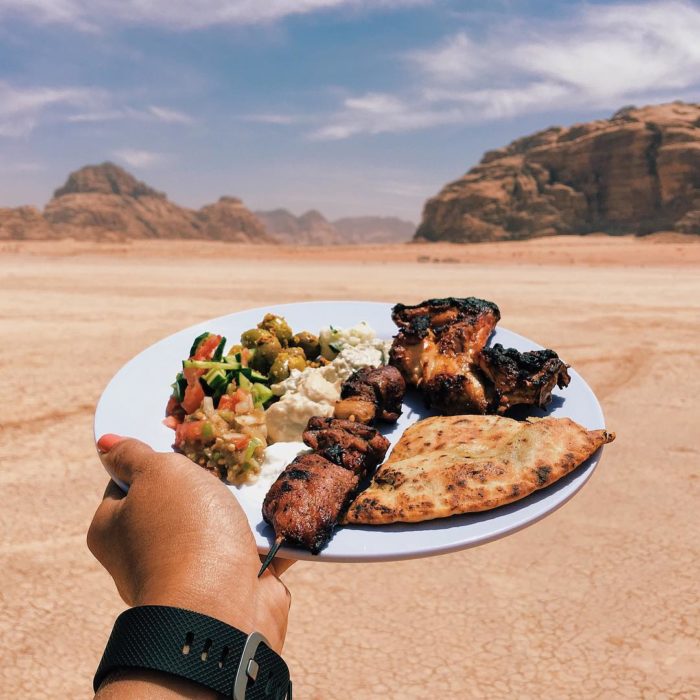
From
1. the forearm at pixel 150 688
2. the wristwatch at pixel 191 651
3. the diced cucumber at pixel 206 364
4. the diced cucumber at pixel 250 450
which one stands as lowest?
the forearm at pixel 150 688

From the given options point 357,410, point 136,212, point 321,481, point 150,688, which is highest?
point 136,212

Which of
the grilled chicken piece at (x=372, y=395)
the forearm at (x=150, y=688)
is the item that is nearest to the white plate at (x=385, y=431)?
the grilled chicken piece at (x=372, y=395)

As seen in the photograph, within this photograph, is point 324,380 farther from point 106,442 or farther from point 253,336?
point 106,442

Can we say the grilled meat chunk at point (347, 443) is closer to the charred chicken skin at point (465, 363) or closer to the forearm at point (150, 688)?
the charred chicken skin at point (465, 363)

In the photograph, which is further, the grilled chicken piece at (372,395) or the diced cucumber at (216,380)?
the diced cucumber at (216,380)

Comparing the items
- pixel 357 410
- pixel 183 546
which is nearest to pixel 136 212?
pixel 357 410
